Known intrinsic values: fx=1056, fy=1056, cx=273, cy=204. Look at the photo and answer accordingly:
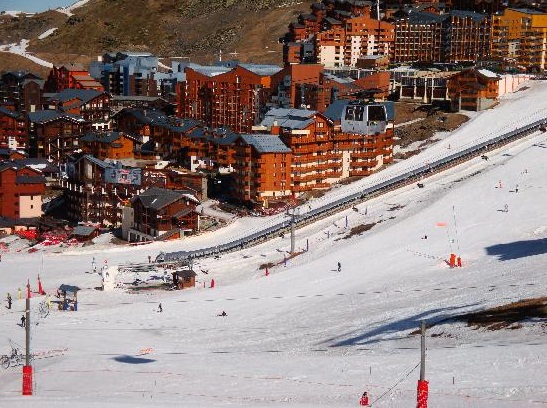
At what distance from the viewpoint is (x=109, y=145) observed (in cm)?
8969

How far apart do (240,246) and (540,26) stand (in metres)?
58.4

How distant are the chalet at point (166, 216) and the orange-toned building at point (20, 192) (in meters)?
12.5

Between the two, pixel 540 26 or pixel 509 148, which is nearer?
pixel 509 148

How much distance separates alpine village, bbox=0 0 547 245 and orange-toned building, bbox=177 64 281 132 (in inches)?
5.6

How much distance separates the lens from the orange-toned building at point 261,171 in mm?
74750

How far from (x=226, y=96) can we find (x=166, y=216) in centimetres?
3465

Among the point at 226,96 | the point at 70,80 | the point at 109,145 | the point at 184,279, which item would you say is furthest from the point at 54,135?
the point at 184,279

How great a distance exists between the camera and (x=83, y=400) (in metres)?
25.6

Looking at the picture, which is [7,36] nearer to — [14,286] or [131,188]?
[131,188]

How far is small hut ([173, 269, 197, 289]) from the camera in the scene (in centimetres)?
5191

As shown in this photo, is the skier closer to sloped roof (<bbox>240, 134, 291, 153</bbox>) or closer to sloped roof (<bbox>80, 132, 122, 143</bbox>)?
sloped roof (<bbox>240, 134, 291, 153</bbox>)

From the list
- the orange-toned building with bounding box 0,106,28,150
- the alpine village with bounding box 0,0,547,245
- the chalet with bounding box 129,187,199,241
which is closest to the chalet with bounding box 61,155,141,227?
the alpine village with bounding box 0,0,547,245

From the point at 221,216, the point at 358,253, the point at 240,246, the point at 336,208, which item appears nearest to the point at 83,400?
the point at 358,253

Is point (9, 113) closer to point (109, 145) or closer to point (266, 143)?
point (109, 145)
